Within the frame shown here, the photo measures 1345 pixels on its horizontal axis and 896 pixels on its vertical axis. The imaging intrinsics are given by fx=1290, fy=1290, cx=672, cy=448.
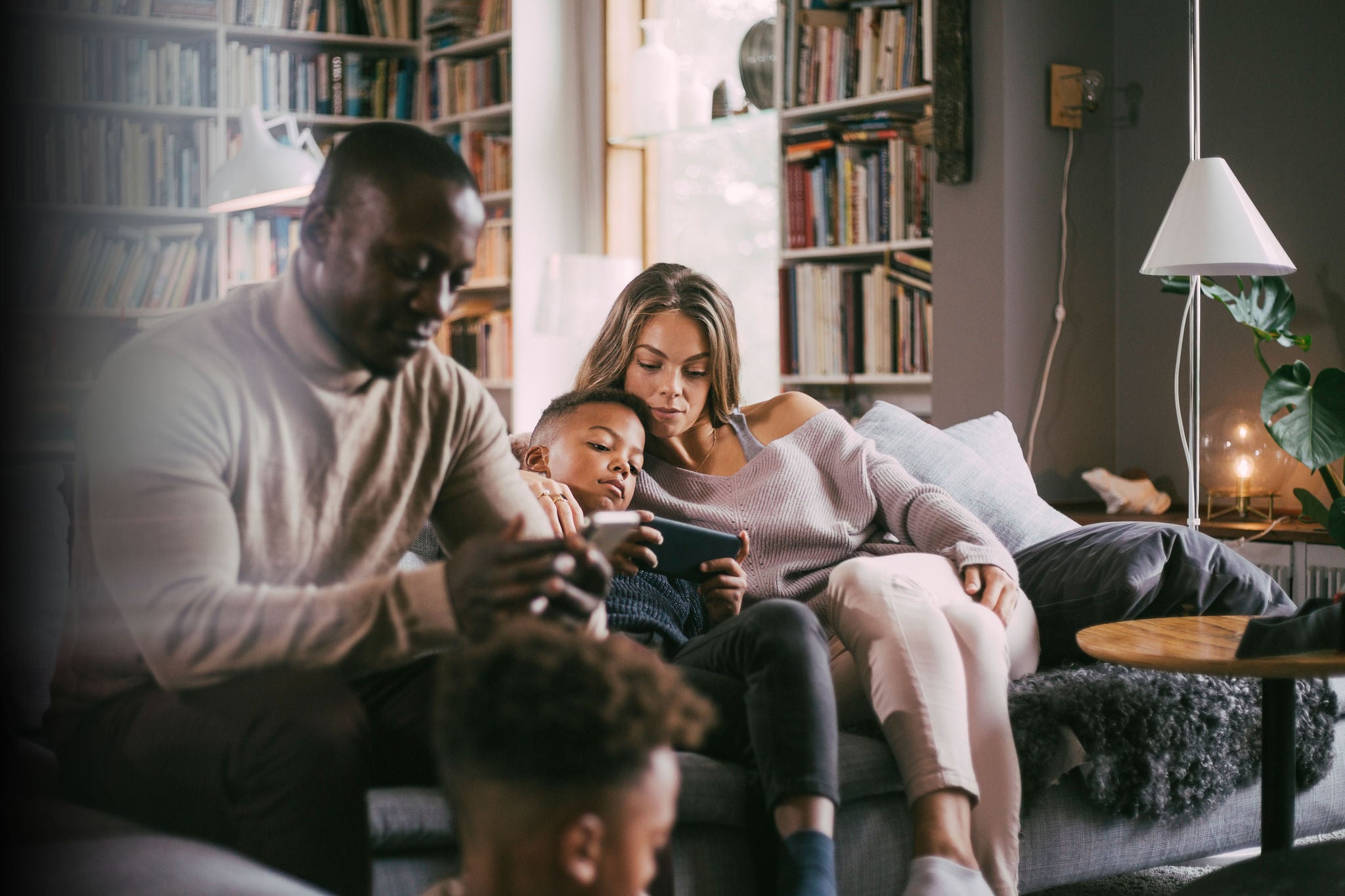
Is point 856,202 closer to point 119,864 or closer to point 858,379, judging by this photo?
point 858,379

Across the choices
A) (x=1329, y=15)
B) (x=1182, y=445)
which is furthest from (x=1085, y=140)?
(x=1182, y=445)

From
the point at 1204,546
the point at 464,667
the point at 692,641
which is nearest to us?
the point at 464,667

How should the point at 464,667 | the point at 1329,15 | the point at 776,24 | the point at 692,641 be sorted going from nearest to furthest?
1. the point at 464,667
2. the point at 692,641
3. the point at 1329,15
4. the point at 776,24

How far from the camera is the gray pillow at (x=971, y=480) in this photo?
218 centimetres

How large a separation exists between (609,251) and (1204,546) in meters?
2.11

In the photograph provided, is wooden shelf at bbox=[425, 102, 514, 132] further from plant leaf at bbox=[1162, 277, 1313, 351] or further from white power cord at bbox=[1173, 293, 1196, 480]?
white power cord at bbox=[1173, 293, 1196, 480]

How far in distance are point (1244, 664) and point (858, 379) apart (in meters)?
1.86

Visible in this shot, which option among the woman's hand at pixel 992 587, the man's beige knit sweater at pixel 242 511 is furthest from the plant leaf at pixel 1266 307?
the man's beige knit sweater at pixel 242 511

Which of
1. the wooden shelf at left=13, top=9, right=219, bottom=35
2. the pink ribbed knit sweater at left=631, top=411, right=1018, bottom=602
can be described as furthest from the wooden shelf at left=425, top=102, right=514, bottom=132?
the pink ribbed knit sweater at left=631, top=411, right=1018, bottom=602

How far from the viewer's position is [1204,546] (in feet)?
6.51

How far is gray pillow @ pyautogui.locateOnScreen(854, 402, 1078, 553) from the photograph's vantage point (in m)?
2.18

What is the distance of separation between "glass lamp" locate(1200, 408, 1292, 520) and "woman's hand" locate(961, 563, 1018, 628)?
111 centimetres

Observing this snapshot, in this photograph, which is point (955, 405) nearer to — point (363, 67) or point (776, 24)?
point (776, 24)

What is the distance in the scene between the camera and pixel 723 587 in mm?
1436
